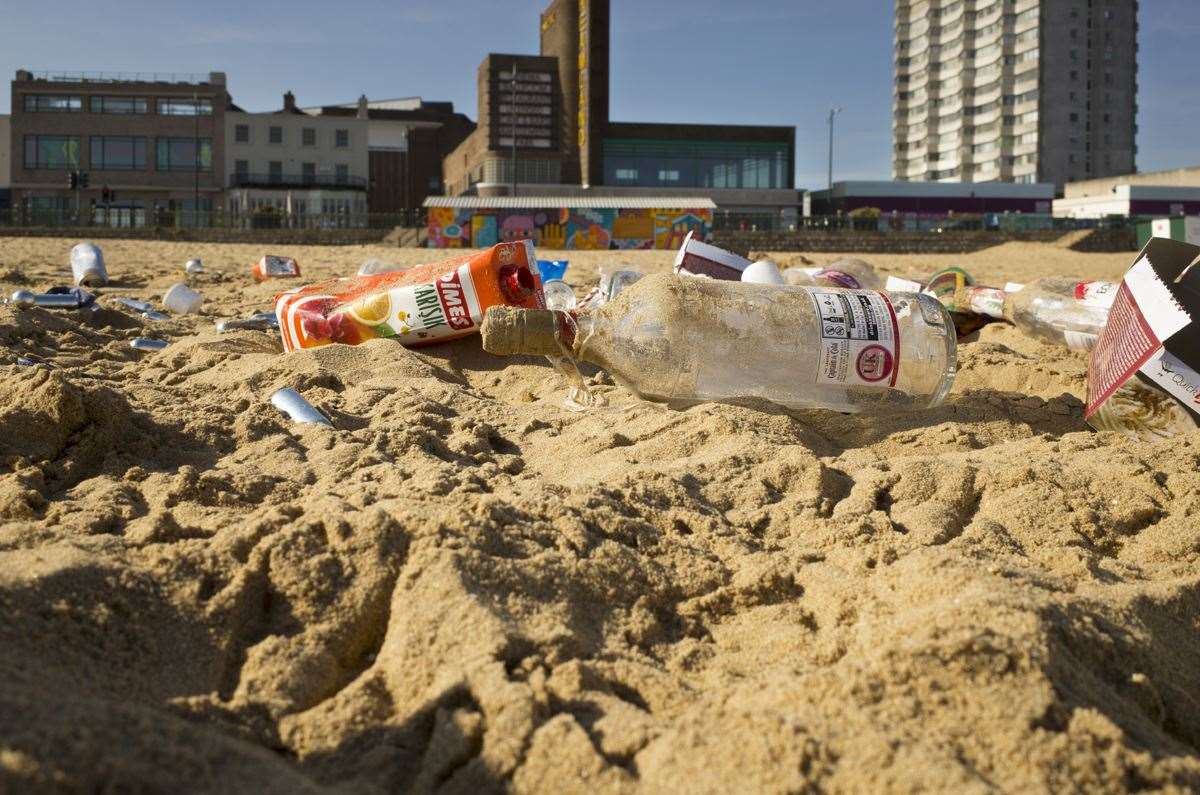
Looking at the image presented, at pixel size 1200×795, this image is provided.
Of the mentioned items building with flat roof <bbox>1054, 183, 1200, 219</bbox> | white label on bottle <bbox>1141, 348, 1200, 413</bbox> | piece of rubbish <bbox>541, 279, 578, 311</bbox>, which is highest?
building with flat roof <bbox>1054, 183, 1200, 219</bbox>

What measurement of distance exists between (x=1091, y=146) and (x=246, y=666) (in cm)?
8908

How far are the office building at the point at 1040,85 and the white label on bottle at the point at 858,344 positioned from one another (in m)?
83.0

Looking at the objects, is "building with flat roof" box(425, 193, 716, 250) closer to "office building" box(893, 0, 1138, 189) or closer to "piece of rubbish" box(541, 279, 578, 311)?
"piece of rubbish" box(541, 279, 578, 311)

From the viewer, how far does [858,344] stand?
329 cm

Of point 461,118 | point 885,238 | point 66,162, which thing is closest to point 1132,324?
point 885,238

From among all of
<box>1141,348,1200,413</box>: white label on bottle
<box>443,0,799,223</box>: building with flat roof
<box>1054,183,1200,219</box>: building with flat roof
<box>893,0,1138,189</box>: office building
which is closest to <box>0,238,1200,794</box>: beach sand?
<box>1141,348,1200,413</box>: white label on bottle

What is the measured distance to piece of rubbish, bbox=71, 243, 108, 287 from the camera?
8588 mm

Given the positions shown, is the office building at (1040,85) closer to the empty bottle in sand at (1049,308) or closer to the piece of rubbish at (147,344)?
the empty bottle in sand at (1049,308)

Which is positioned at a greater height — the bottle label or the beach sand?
the bottle label

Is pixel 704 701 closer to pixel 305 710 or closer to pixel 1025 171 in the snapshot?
pixel 305 710

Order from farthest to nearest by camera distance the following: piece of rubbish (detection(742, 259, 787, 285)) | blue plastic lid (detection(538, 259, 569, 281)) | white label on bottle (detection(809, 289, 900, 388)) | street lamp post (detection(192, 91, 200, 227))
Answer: street lamp post (detection(192, 91, 200, 227)), blue plastic lid (detection(538, 259, 569, 281)), piece of rubbish (detection(742, 259, 787, 285)), white label on bottle (detection(809, 289, 900, 388))

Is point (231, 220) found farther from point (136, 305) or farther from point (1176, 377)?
point (1176, 377)

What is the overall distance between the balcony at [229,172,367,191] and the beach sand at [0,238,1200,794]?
52536mm

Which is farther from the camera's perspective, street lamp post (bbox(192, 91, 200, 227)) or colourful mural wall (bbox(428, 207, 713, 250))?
street lamp post (bbox(192, 91, 200, 227))
